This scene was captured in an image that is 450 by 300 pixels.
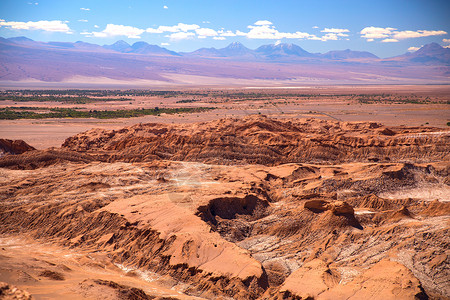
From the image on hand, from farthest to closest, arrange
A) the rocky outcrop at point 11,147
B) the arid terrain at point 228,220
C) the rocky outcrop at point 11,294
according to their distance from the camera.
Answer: the rocky outcrop at point 11,147 → the arid terrain at point 228,220 → the rocky outcrop at point 11,294

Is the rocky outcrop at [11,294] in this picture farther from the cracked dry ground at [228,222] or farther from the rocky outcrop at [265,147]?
the rocky outcrop at [265,147]

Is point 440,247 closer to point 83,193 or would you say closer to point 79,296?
point 79,296

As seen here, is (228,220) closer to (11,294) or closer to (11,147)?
(11,294)

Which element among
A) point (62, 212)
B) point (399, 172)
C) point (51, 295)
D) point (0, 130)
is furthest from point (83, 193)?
point (0, 130)

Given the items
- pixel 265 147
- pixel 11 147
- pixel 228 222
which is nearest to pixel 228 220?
pixel 228 222

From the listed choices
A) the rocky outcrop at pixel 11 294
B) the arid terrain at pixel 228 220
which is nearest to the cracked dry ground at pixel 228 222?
the arid terrain at pixel 228 220

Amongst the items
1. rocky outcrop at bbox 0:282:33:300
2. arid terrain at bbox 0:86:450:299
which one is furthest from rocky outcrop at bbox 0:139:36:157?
rocky outcrop at bbox 0:282:33:300
